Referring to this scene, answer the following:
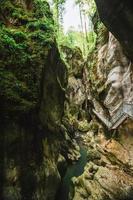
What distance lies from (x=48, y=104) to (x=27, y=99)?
7.96 ft

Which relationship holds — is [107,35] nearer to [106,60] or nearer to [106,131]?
[106,60]

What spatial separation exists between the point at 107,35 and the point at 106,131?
591cm

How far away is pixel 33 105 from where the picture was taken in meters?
11.4

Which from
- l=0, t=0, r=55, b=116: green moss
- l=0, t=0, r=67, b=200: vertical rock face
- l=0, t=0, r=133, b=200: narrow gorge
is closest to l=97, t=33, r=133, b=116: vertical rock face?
l=0, t=0, r=133, b=200: narrow gorge

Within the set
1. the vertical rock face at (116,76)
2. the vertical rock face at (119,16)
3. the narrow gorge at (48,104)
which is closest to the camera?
the vertical rock face at (119,16)

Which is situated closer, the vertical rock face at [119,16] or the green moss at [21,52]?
the vertical rock face at [119,16]

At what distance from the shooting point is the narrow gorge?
1082cm

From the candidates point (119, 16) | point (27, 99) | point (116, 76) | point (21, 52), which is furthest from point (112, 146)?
point (119, 16)

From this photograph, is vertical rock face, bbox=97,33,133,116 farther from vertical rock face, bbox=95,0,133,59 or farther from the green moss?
the green moss

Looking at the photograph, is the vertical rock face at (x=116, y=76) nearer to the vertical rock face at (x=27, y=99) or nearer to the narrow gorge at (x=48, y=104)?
the narrow gorge at (x=48, y=104)

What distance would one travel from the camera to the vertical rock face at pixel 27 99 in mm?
10883

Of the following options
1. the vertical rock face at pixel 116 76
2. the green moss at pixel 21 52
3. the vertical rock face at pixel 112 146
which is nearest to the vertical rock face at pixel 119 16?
the green moss at pixel 21 52

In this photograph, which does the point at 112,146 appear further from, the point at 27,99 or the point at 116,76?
the point at 27,99

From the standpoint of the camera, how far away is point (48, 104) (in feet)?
44.7
